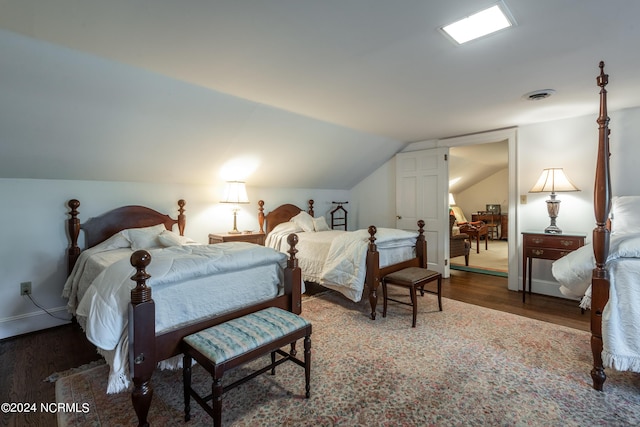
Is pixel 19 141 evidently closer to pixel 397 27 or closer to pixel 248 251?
pixel 248 251

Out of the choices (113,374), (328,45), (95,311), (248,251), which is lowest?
(113,374)

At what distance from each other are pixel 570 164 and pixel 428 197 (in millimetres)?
1706

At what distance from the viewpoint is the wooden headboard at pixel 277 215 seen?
14.6ft

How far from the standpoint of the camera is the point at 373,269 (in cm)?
310

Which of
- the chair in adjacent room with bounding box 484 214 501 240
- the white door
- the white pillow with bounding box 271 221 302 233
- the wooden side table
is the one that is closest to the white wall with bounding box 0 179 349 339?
the white pillow with bounding box 271 221 302 233

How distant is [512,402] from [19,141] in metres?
3.89

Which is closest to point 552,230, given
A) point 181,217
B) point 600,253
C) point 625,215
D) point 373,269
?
point 625,215

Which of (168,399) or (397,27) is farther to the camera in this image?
(168,399)

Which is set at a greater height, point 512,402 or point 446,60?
point 446,60

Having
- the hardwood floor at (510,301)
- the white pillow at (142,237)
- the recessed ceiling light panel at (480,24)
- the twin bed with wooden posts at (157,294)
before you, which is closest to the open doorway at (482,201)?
the hardwood floor at (510,301)

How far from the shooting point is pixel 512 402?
5.98 feet

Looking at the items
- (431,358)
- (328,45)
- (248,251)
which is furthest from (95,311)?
(431,358)

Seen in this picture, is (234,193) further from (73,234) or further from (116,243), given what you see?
(73,234)

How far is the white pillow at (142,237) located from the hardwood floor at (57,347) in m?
0.88
